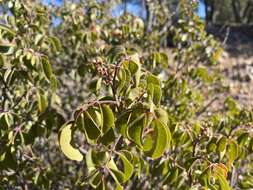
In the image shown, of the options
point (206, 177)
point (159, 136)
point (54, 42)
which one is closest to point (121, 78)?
point (159, 136)

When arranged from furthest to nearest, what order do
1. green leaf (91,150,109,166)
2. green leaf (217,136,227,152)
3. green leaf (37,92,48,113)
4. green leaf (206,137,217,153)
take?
green leaf (37,92,48,113)
green leaf (206,137,217,153)
green leaf (217,136,227,152)
green leaf (91,150,109,166)

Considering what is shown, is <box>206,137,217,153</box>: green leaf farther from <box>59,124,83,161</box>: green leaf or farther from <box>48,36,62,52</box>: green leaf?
<box>48,36,62,52</box>: green leaf

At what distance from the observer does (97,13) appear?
525 centimetres

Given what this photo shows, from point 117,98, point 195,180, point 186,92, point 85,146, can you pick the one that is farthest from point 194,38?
point 117,98

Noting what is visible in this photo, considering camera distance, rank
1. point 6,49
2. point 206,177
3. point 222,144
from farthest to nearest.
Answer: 1. point 6,49
2. point 222,144
3. point 206,177

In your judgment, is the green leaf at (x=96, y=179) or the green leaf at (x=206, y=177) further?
the green leaf at (x=206, y=177)

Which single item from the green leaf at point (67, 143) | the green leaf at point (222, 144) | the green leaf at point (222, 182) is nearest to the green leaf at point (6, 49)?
the green leaf at point (67, 143)

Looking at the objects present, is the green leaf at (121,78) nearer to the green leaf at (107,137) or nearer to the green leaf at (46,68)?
the green leaf at (107,137)

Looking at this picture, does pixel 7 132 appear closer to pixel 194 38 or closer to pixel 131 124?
pixel 131 124

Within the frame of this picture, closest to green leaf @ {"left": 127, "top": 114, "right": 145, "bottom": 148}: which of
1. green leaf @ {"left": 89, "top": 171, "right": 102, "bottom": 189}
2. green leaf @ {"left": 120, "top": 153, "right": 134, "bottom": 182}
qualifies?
green leaf @ {"left": 120, "top": 153, "right": 134, "bottom": 182}

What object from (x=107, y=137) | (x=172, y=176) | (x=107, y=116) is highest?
(x=107, y=116)

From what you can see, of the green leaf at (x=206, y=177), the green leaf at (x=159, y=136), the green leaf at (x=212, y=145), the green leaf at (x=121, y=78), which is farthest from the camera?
the green leaf at (x=212, y=145)

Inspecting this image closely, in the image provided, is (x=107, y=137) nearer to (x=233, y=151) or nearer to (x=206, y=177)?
(x=206, y=177)

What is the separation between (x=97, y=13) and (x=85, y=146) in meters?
1.24
